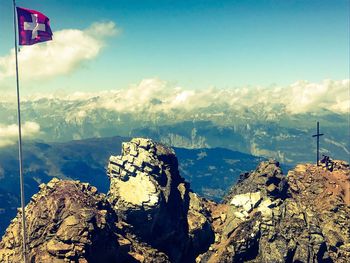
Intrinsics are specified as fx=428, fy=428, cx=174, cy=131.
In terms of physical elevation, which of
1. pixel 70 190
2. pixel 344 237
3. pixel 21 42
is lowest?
pixel 344 237

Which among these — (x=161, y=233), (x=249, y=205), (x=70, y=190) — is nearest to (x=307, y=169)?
(x=249, y=205)

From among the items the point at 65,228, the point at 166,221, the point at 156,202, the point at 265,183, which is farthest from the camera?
the point at 265,183

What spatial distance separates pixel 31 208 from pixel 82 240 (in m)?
21.1

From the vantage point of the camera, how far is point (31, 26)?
185 ft

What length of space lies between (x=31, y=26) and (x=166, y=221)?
241 ft

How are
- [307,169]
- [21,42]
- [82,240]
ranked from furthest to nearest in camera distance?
[307,169]
[82,240]
[21,42]

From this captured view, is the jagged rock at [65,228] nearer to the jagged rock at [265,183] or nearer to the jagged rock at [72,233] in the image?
the jagged rock at [72,233]

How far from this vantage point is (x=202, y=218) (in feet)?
405

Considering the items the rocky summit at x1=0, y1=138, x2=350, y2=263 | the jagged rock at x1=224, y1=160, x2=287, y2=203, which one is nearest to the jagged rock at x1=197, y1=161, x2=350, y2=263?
the jagged rock at x1=224, y1=160, x2=287, y2=203

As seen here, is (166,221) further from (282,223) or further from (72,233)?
(72,233)

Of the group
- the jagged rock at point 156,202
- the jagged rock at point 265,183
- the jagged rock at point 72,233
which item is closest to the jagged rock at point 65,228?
the jagged rock at point 72,233

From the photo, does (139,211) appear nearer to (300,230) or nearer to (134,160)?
(134,160)

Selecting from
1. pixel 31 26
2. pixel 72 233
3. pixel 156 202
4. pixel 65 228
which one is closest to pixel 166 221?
pixel 156 202

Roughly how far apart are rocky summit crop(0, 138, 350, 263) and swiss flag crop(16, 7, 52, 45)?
48300mm
